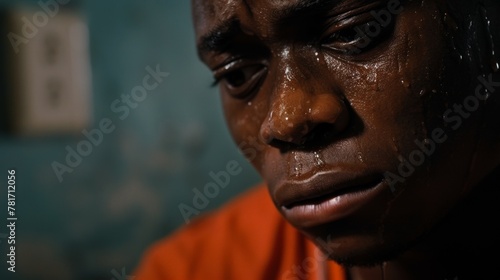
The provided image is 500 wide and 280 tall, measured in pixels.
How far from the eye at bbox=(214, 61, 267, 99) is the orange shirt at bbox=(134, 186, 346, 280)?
33 centimetres

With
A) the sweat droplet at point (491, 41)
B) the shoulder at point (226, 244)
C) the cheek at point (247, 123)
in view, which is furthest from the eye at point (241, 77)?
the shoulder at point (226, 244)

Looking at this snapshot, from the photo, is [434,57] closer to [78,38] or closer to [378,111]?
[378,111]

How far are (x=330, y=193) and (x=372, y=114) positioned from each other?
9 centimetres

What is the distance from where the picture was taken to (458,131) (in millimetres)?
Result: 617

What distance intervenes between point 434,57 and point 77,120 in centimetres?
106

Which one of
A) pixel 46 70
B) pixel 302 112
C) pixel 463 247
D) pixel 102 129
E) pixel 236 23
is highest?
pixel 46 70

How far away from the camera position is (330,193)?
1.98 feet

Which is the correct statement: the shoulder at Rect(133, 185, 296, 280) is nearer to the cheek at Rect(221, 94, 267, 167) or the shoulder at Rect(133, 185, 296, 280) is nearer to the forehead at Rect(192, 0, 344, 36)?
the cheek at Rect(221, 94, 267, 167)

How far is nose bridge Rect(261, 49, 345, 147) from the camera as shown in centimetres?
58

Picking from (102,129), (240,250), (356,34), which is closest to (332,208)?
(356,34)

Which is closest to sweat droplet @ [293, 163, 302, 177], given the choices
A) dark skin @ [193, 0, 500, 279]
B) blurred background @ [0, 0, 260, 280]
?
dark skin @ [193, 0, 500, 279]

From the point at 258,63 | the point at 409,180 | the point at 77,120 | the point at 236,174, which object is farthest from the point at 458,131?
the point at 77,120

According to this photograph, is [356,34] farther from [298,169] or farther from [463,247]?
[463,247]

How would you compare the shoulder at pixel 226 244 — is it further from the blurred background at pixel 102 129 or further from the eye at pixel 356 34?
the eye at pixel 356 34
